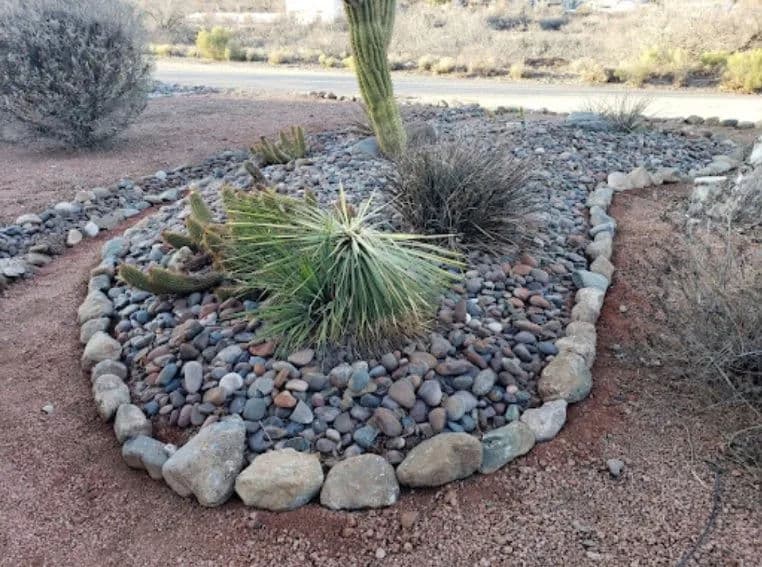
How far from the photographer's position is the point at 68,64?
26.1 ft

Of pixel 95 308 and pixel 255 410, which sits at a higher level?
pixel 255 410

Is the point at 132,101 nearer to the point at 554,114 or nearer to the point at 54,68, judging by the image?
the point at 54,68

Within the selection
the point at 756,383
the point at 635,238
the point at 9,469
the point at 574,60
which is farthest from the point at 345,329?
the point at 574,60

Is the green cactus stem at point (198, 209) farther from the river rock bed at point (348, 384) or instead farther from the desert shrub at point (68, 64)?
the desert shrub at point (68, 64)

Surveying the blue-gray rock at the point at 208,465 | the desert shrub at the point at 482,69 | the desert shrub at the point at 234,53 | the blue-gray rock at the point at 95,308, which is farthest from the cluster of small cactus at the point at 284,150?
the desert shrub at the point at 234,53

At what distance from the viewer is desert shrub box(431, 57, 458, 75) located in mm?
17234

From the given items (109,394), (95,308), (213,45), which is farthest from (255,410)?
(213,45)

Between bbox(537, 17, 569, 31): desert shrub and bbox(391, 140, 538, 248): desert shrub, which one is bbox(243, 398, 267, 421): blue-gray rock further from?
bbox(537, 17, 569, 31): desert shrub

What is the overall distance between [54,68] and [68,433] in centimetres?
625

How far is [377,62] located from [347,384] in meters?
3.91

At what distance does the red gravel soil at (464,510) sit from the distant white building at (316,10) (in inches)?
1250

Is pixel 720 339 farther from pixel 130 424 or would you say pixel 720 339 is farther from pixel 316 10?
pixel 316 10

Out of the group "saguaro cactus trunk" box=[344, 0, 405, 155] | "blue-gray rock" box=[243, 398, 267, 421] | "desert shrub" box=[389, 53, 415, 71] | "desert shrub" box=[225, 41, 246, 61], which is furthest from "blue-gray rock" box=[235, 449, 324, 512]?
"desert shrub" box=[225, 41, 246, 61]

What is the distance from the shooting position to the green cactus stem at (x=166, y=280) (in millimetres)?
3648
